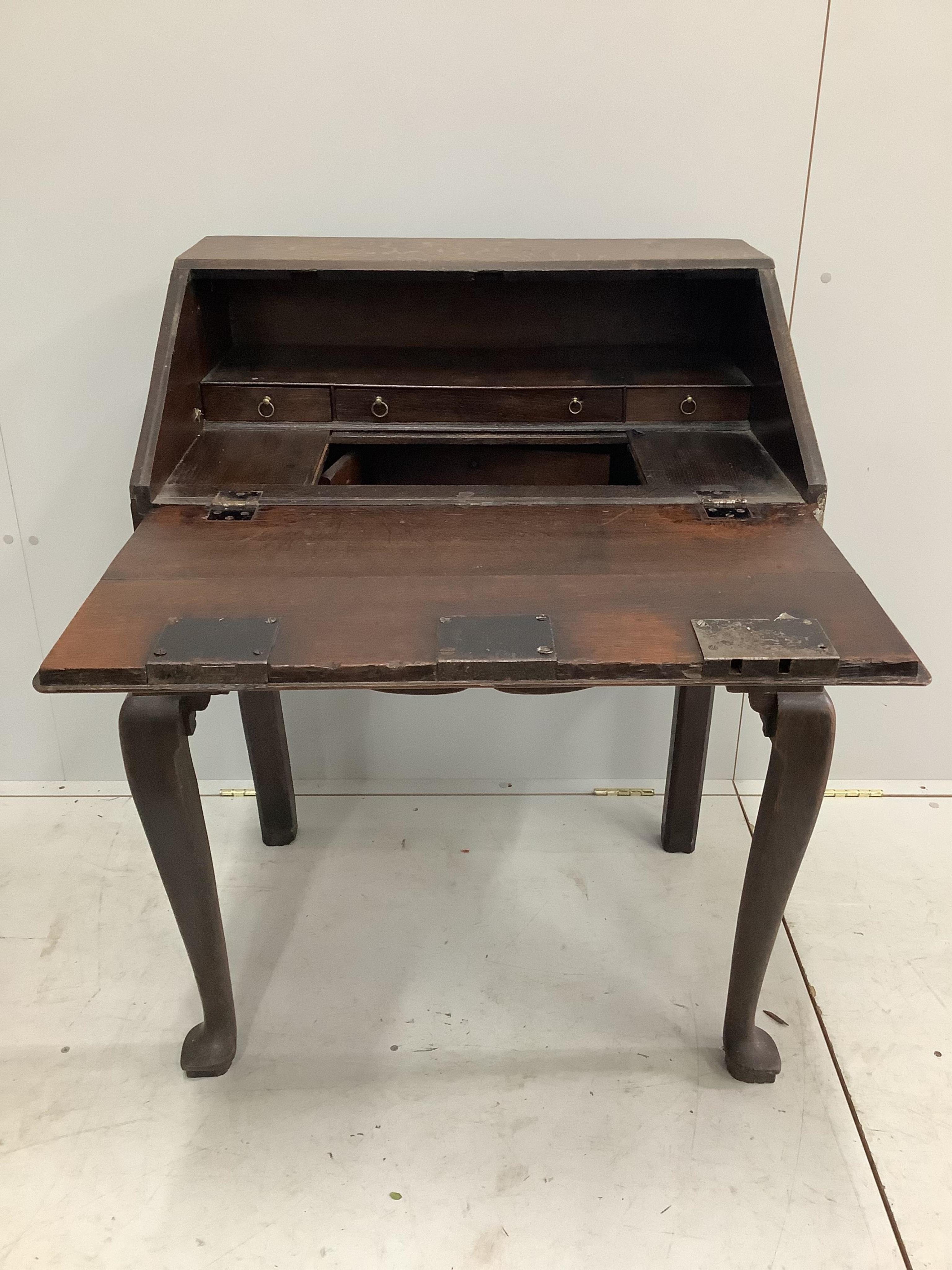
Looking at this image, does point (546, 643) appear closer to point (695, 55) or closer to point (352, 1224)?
point (352, 1224)

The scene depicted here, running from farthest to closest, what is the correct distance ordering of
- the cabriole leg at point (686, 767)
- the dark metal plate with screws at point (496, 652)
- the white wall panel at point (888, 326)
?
the cabriole leg at point (686, 767) → the white wall panel at point (888, 326) → the dark metal plate with screws at point (496, 652)

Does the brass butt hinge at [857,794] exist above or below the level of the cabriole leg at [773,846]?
below

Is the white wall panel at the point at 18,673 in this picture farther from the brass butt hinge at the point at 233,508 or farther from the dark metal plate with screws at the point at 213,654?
the dark metal plate with screws at the point at 213,654

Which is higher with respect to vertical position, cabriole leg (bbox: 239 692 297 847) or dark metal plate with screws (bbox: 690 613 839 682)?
dark metal plate with screws (bbox: 690 613 839 682)

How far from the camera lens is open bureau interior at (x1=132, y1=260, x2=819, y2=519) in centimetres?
140

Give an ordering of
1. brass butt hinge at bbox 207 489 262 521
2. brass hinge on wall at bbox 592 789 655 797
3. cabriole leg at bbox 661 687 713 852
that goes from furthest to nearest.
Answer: brass hinge on wall at bbox 592 789 655 797, cabriole leg at bbox 661 687 713 852, brass butt hinge at bbox 207 489 262 521

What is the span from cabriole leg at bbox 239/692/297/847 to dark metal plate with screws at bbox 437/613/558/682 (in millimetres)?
840

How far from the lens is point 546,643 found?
1.06 meters

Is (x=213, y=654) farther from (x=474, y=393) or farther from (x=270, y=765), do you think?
(x=270, y=765)

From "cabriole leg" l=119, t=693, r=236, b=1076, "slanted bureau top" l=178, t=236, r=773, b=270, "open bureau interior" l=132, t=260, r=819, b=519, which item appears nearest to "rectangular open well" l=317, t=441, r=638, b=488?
"open bureau interior" l=132, t=260, r=819, b=519

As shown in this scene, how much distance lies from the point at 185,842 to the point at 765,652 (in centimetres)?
79

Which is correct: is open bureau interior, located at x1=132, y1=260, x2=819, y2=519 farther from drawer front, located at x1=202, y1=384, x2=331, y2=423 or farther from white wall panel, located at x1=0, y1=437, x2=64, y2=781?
white wall panel, located at x1=0, y1=437, x2=64, y2=781

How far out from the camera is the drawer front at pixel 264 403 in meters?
1.55

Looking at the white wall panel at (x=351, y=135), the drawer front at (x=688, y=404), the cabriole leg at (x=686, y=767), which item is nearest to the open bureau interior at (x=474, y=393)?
the drawer front at (x=688, y=404)
